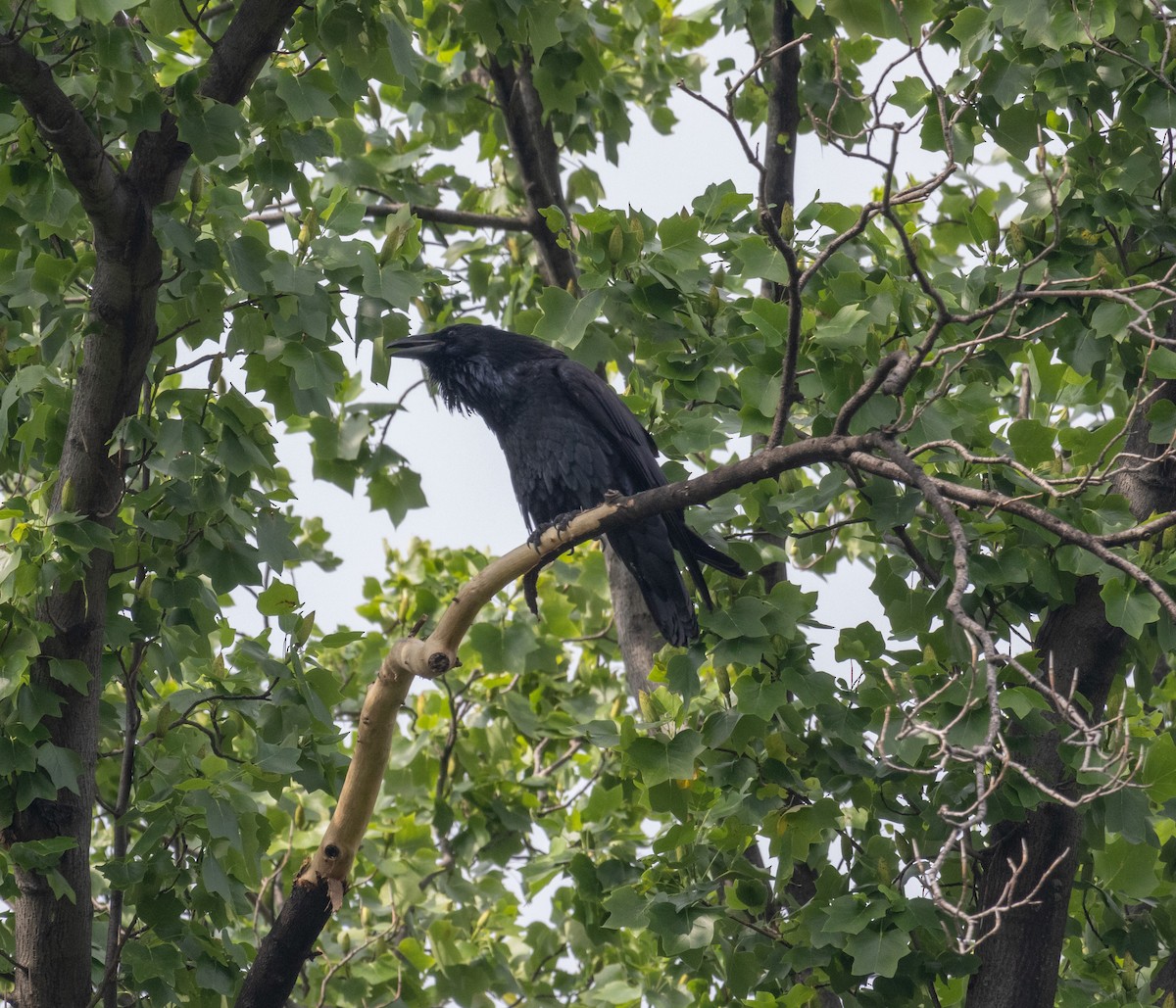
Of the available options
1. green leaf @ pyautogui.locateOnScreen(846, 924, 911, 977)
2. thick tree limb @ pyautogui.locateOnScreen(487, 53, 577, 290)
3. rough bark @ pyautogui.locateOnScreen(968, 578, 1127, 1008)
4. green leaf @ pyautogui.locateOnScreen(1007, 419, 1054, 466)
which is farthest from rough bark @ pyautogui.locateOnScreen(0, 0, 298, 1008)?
rough bark @ pyautogui.locateOnScreen(968, 578, 1127, 1008)

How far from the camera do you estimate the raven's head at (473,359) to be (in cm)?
628

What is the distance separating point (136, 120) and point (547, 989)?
16.2ft

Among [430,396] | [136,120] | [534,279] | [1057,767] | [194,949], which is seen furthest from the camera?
[534,279]

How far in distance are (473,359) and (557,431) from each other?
0.63 metres

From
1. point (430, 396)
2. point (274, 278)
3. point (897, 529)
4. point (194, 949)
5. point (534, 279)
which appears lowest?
point (194, 949)

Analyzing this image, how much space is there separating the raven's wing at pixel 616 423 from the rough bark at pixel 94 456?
2164mm

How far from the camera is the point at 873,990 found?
459 cm

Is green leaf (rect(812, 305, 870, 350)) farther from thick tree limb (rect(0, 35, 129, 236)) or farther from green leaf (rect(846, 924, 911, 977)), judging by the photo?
thick tree limb (rect(0, 35, 129, 236))

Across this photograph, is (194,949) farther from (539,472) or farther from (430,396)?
(430,396)

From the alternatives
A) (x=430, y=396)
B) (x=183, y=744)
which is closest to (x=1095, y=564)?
(x=183, y=744)

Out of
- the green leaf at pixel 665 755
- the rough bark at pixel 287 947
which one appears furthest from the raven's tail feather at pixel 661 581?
the rough bark at pixel 287 947

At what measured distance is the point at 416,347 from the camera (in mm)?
6473

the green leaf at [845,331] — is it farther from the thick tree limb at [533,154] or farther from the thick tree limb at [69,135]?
the thick tree limb at [533,154]

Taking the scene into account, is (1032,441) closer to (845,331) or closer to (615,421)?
(845,331)
